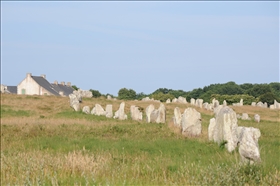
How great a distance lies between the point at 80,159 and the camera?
13328mm

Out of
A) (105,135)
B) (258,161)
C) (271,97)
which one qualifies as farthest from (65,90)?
(258,161)

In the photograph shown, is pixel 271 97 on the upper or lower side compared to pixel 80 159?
upper

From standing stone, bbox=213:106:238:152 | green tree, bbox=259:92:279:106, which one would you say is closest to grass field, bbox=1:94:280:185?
standing stone, bbox=213:106:238:152

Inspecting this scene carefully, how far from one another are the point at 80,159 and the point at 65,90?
72420 mm

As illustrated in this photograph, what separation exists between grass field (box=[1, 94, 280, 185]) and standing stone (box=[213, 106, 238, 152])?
1.41 ft

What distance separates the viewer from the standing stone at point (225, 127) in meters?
18.0

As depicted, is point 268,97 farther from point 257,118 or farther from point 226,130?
point 257,118

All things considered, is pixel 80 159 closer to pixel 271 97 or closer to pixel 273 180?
pixel 273 180

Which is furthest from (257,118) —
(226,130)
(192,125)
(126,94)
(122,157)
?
(126,94)

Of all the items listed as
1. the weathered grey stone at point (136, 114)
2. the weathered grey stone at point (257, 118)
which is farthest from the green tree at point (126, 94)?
the weathered grey stone at point (257, 118)

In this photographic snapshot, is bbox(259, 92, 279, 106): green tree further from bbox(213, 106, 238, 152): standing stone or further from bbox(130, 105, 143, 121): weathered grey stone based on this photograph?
bbox(130, 105, 143, 121): weathered grey stone

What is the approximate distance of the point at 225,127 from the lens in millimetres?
18609

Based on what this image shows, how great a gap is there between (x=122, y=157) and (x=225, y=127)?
5.18 metres

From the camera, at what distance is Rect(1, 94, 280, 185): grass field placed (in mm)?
10391
